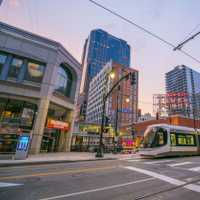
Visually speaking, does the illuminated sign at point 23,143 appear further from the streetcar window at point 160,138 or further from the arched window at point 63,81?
the streetcar window at point 160,138

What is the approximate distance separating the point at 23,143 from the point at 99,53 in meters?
157

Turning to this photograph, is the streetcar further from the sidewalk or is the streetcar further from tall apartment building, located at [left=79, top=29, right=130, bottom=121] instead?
tall apartment building, located at [left=79, top=29, right=130, bottom=121]

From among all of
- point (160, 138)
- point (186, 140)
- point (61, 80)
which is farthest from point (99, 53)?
point (160, 138)

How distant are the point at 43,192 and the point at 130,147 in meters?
21.5

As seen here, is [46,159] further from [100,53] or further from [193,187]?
[100,53]

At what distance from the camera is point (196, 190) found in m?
5.53

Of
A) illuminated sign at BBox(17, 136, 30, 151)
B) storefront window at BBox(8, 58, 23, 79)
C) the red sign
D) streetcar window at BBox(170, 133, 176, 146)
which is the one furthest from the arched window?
streetcar window at BBox(170, 133, 176, 146)

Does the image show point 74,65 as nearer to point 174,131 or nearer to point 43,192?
point 174,131

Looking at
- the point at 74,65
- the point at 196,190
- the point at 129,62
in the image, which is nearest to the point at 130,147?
the point at 74,65

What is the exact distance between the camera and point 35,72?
1794 centimetres

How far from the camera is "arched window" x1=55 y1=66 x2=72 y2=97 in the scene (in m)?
20.3

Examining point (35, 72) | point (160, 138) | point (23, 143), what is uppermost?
point (35, 72)

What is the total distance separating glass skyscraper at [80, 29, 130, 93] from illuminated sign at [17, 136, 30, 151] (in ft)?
425

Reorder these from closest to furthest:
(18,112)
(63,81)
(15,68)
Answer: (18,112) → (15,68) → (63,81)
